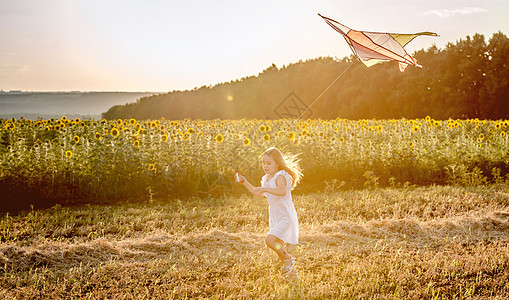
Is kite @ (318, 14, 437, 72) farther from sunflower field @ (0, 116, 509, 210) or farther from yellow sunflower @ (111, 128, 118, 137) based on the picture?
yellow sunflower @ (111, 128, 118, 137)

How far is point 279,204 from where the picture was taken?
164 inches

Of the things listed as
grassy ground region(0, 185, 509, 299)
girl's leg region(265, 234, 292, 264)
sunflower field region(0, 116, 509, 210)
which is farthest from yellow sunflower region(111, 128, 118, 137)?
girl's leg region(265, 234, 292, 264)

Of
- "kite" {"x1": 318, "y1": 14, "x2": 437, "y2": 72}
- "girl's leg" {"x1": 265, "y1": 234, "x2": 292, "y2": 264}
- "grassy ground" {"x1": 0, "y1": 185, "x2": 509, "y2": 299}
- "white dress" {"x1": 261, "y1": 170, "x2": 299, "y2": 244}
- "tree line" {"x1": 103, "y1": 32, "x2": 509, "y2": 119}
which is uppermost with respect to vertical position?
Answer: "tree line" {"x1": 103, "y1": 32, "x2": 509, "y2": 119}

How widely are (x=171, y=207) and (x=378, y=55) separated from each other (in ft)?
13.3

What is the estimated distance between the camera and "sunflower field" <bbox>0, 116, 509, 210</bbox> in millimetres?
7805

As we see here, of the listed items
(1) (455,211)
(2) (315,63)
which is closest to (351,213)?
(1) (455,211)

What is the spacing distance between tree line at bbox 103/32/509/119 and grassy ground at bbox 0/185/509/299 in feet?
46.9

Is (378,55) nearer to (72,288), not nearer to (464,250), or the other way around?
A: (464,250)

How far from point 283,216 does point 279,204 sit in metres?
0.12

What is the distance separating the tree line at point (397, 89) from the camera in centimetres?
2361

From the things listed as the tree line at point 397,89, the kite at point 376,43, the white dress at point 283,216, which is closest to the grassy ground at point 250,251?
the white dress at point 283,216

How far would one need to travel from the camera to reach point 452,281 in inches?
169

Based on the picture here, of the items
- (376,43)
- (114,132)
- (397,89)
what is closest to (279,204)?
→ (376,43)

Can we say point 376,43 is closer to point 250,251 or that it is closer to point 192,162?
point 250,251
